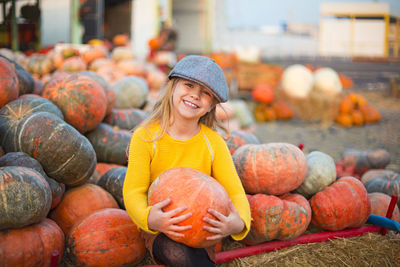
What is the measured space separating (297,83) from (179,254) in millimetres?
9303

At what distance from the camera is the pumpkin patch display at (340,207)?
2.84 metres

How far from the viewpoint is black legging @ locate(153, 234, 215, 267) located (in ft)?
6.66

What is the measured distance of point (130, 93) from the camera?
202 inches

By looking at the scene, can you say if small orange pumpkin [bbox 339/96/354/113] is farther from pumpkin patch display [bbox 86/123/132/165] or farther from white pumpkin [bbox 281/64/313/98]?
pumpkin patch display [bbox 86/123/132/165]

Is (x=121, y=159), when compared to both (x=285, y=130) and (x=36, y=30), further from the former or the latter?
(x=36, y=30)

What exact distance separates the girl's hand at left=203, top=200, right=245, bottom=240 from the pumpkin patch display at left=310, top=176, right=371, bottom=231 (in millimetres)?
1029

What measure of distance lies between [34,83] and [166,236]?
7.76 feet

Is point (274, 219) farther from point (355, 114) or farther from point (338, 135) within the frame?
point (355, 114)

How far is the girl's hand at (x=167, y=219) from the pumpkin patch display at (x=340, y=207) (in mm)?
1394

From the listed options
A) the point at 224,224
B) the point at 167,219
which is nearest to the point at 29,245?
the point at 167,219

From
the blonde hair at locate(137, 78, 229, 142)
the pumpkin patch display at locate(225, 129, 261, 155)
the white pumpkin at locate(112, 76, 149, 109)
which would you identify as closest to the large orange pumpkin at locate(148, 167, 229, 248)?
the blonde hair at locate(137, 78, 229, 142)

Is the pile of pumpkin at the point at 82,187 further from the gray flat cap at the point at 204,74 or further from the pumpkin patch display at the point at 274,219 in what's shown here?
the gray flat cap at the point at 204,74

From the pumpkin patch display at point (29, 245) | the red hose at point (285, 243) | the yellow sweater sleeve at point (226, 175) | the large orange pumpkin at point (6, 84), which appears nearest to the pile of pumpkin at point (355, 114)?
the red hose at point (285, 243)

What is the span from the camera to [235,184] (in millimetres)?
2400
